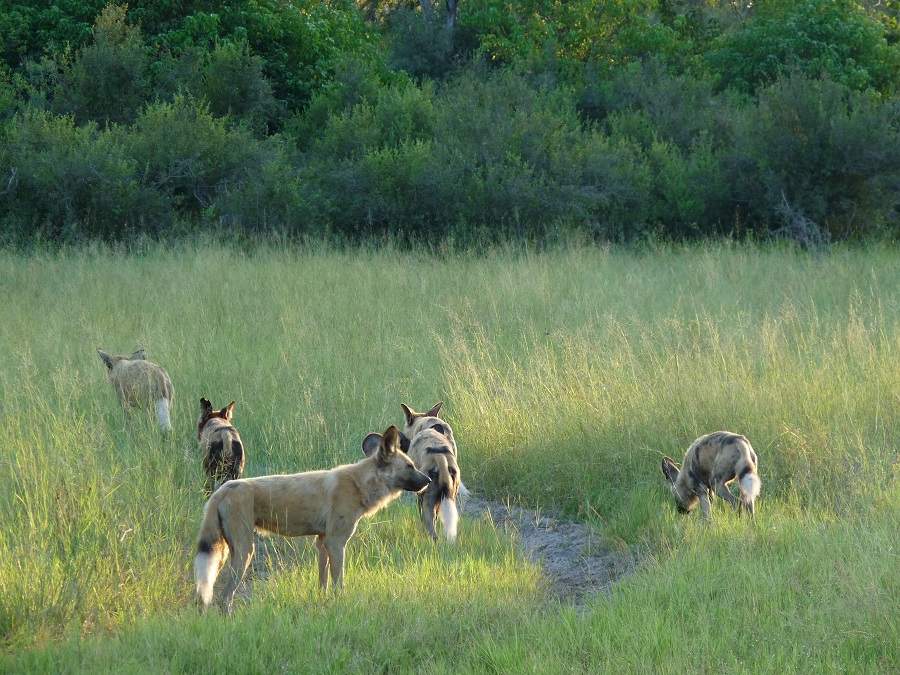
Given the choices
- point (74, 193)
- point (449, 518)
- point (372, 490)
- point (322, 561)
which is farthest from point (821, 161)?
point (322, 561)

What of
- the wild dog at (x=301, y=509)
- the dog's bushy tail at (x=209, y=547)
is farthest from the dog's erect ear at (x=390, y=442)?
the dog's bushy tail at (x=209, y=547)

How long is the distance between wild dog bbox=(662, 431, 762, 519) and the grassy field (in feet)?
0.50

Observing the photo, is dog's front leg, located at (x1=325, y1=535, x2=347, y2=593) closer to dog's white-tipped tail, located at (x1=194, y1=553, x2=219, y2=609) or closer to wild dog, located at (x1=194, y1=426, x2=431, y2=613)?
wild dog, located at (x1=194, y1=426, x2=431, y2=613)

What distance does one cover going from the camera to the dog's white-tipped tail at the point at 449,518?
257 inches

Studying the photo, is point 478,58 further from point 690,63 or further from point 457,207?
point 457,207

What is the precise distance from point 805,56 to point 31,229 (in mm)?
18316

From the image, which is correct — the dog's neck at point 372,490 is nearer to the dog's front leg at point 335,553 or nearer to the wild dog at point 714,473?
the dog's front leg at point 335,553

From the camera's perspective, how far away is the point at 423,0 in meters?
35.3

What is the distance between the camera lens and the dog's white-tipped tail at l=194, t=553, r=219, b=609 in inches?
211

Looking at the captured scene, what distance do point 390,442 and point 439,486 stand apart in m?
0.99

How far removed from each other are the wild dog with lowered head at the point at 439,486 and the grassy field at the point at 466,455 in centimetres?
19

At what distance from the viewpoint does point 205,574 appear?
539 centimetres

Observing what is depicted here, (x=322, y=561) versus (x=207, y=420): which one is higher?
(x=207, y=420)

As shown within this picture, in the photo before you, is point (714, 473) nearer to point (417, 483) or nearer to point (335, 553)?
point (417, 483)
